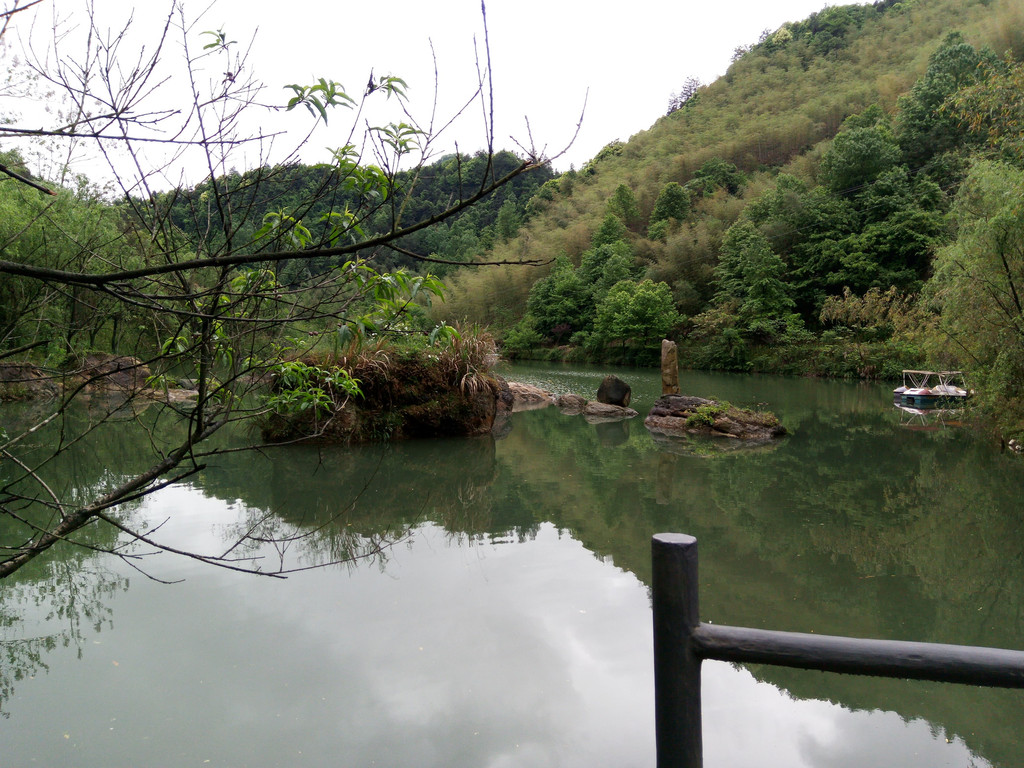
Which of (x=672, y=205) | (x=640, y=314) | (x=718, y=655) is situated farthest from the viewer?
Answer: (x=672, y=205)

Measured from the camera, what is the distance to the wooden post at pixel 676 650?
1.16 m

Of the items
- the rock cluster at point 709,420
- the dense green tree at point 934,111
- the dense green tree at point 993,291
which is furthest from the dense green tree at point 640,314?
the dense green tree at point 993,291

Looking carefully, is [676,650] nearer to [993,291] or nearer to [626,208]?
[993,291]

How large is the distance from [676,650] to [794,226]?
93.3 feet

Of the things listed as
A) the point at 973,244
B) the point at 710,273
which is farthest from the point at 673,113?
the point at 973,244

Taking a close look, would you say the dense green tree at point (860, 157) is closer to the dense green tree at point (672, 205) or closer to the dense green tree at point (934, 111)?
the dense green tree at point (934, 111)

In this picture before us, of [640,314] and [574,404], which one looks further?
[640,314]

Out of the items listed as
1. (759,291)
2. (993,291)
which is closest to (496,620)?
(993,291)

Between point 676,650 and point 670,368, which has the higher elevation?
point 676,650

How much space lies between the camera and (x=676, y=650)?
3.88 ft

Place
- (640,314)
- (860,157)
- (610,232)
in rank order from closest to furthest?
(860,157) → (640,314) → (610,232)

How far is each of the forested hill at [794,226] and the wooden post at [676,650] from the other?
8.28 m

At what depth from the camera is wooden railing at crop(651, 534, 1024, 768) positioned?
3.42 feet

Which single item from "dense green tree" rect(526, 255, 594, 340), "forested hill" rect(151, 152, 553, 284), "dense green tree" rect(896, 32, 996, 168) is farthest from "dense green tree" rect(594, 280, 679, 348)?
"forested hill" rect(151, 152, 553, 284)
